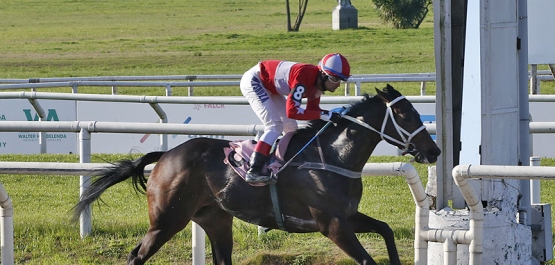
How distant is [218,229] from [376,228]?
3.54 feet

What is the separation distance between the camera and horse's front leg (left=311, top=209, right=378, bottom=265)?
5434mm

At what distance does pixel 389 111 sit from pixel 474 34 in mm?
689

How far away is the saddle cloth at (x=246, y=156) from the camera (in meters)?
5.80

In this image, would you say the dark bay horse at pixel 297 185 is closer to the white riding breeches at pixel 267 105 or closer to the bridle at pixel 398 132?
the bridle at pixel 398 132

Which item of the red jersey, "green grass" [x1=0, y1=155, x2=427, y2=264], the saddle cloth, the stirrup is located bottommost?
"green grass" [x1=0, y1=155, x2=427, y2=264]

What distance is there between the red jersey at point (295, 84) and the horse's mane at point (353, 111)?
0.48 ft

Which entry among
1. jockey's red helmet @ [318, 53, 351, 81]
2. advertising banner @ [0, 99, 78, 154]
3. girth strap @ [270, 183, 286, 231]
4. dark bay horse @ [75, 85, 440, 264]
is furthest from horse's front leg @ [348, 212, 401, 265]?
advertising banner @ [0, 99, 78, 154]

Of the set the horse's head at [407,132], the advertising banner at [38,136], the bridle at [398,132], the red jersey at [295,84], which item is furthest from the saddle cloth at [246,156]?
the advertising banner at [38,136]

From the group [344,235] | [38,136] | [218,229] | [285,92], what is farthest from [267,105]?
[38,136]

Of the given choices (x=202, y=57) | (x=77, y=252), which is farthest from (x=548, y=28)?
(x=202, y=57)

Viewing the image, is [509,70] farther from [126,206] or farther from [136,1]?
[136,1]

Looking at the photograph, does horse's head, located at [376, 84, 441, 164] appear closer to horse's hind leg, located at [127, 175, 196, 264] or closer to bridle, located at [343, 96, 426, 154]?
bridle, located at [343, 96, 426, 154]

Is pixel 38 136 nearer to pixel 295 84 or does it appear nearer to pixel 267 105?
pixel 267 105

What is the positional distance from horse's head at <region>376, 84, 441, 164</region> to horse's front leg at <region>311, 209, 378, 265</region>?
0.58m
